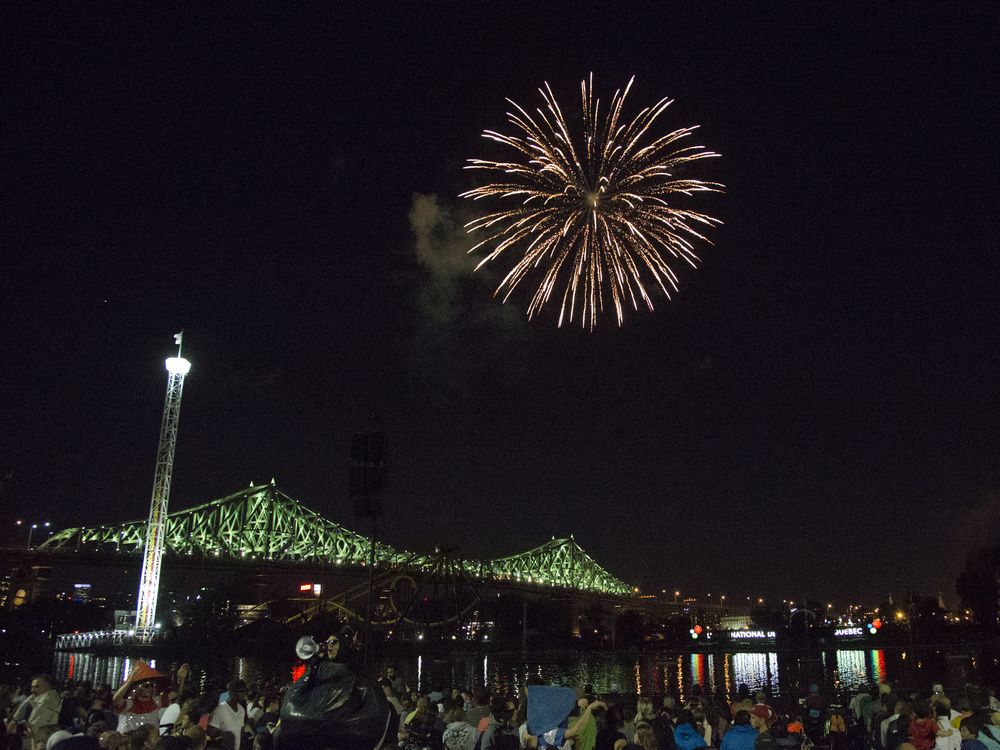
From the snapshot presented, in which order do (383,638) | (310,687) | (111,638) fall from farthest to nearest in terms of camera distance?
(383,638) → (111,638) → (310,687)

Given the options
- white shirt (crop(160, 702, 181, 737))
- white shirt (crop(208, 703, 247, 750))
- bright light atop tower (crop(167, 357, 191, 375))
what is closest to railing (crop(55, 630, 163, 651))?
bright light atop tower (crop(167, 357, 191, 375))

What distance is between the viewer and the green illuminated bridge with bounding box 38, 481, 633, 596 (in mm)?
96375

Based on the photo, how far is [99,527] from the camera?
9525 cm

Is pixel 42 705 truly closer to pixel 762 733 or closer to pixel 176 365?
pixel 762 733

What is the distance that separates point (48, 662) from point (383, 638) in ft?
113

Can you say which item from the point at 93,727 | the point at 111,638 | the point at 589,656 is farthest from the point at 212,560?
the point at 93,727

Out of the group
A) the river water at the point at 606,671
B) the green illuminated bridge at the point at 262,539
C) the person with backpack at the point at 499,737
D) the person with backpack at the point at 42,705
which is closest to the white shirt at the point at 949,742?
the person with backpack at the point at 499,737

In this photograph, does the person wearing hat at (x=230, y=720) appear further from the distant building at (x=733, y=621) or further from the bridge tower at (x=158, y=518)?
the distant building at (x=733, y=621)

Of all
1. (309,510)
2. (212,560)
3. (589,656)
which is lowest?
(589,656)

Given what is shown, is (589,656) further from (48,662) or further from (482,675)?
(48,662)

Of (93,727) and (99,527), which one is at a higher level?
(99,527)

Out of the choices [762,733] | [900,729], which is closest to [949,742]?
[900,729]

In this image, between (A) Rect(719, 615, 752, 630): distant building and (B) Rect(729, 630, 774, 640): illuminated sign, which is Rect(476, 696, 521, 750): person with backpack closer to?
(B) Rect(729, 630, 774, 640): illuminated sign

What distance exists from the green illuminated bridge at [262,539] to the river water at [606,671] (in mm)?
29321
